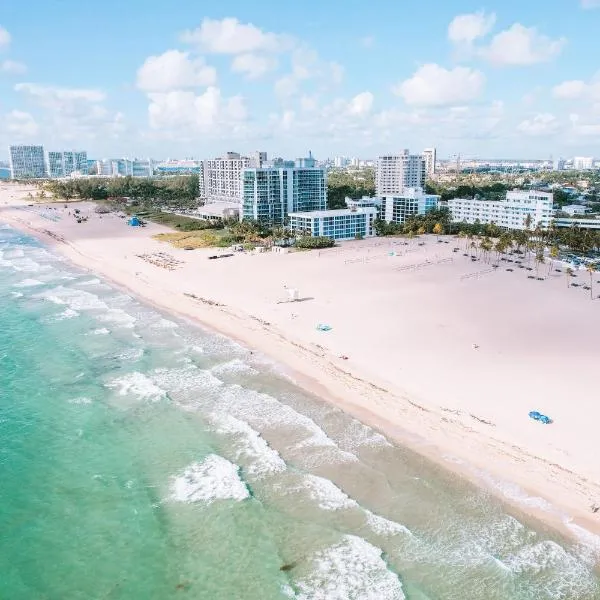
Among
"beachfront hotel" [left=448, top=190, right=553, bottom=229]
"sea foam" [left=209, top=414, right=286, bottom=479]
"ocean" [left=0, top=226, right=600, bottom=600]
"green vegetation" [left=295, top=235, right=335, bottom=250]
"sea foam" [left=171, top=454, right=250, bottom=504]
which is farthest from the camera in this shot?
"beachfront hotel" [left=448, top=190, right=553, bottom=229]

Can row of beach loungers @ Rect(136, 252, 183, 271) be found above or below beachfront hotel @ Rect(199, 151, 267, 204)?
below

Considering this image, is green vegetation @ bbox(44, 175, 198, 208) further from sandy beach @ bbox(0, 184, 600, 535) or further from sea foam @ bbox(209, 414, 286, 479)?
sea foam @ bbox(209, 414, 286, 479)

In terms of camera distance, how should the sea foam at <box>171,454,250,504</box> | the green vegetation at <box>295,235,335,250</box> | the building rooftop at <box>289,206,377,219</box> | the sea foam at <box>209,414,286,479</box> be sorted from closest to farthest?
the sea foam at <box>171,454,250,504</box> → the sea foam at <box>209,414,286,479</box> → the green vegetation at <box>295,235,335,250</box> → the building rooftop at <box>289,206,377,219</box>

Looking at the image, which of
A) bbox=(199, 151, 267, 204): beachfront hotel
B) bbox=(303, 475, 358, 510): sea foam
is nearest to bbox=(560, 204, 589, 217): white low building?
bbox=(199, 151, 267, 204): beachfront hotel

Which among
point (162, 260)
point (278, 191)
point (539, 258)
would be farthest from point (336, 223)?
point (539, 258)

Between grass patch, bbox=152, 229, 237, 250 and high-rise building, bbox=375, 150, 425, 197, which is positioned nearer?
grass patch, bbox=152, 229, 237, 250

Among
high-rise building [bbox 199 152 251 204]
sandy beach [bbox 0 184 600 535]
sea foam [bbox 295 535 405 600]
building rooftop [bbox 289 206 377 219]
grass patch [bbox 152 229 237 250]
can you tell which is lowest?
sea foam [bbox 295 535 405 600]

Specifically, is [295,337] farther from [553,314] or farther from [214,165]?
[214,165]
